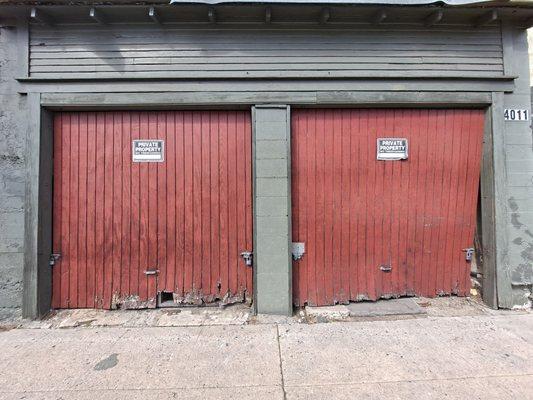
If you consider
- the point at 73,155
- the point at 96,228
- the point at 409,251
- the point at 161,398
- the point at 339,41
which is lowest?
the point at 161,398

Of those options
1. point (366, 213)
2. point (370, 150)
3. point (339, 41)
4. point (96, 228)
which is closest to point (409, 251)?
point (366, 213)

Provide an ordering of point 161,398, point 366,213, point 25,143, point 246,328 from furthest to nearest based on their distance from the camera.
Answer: point 366,213, point 25,143, point 246,328, point 161,398

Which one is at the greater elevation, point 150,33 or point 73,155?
point 150,33

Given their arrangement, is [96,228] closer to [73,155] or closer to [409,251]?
[73,155]

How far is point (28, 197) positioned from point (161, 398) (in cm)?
314

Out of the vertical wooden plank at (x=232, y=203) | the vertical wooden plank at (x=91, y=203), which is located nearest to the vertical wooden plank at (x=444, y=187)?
the vertical wooden plank at (x=232, y=203)

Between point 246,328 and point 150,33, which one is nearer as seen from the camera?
point 246,328

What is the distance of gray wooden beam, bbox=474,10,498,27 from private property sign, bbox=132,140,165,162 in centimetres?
461

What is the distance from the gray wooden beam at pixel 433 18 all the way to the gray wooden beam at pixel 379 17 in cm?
59

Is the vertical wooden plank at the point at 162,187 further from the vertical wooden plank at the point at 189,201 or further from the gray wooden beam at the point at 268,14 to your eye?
the gray wooden beam at the point at 268,14

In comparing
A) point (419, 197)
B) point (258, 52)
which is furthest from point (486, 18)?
point (258, 52)

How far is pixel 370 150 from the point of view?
14.0ft

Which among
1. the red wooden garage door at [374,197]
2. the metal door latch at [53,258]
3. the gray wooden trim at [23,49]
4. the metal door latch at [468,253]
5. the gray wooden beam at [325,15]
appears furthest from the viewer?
the metal door latch at [468,253]

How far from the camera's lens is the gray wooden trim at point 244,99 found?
400cm
